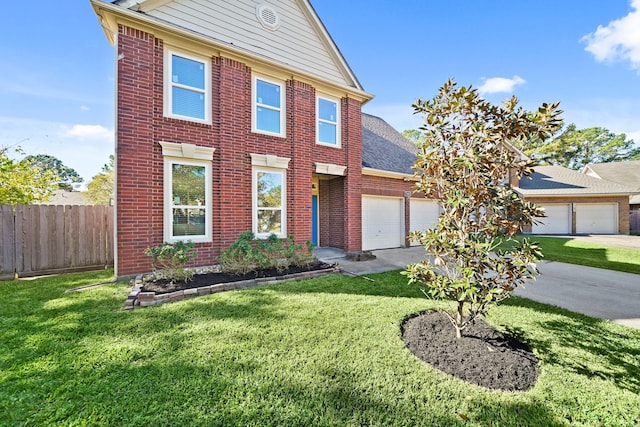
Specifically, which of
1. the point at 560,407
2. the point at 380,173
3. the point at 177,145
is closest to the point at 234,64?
the point at 177,145

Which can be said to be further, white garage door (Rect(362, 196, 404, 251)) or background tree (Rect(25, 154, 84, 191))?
background tree (Rect(25, 154, 84, 191))

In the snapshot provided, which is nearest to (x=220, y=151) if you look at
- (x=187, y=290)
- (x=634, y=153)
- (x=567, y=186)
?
(x=187, y=290)

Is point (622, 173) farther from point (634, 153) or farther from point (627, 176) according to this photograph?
point (634, 153)

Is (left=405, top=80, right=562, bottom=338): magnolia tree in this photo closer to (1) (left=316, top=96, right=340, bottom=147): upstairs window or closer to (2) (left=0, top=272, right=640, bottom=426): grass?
(2) (left=0, top=272, right=640, bottom=426): grass

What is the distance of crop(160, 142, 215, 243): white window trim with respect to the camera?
21.0 ft

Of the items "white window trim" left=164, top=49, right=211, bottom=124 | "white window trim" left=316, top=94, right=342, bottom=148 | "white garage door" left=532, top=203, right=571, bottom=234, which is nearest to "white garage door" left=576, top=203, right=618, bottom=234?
"white garage door" left=532, top=203, right=571, bottom=234

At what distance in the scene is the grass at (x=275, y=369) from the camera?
217cm

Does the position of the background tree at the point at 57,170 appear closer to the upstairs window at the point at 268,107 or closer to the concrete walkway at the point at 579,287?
the upstairs window at the point at 268,107

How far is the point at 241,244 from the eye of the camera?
6680 millimetres

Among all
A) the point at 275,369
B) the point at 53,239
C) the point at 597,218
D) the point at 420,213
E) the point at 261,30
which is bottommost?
the point at 275,369

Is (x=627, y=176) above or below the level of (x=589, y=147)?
below

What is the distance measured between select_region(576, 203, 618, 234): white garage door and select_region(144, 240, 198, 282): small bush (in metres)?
24.6

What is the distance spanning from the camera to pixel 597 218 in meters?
17.8

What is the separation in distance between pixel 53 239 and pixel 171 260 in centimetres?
386
